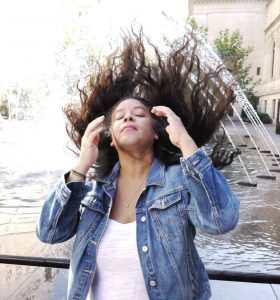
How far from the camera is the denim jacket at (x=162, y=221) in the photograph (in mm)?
1732

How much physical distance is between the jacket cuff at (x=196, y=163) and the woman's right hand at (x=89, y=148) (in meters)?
0.46

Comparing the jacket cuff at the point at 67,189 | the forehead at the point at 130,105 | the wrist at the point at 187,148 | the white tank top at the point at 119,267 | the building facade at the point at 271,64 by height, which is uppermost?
the building facade at the point at 271,64

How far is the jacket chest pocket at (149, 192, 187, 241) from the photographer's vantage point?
1.77 metres

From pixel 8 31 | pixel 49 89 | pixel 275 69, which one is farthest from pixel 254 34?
pixel 49 89

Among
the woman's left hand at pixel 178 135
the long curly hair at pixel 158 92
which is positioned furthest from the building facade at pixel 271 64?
the woman's left hand at pixel 178 135

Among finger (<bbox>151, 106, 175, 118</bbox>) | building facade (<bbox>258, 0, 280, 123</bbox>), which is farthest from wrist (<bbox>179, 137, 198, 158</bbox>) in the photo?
building facade (<bbox>258, 0, 280, 123</bbox>)

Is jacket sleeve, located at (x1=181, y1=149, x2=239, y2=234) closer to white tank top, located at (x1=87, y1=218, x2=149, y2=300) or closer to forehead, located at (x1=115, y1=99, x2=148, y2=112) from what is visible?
white tank top, located at (x1=87, y1=218, x2=149, y2=300)

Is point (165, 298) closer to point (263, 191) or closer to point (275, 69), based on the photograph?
point (263, 191)

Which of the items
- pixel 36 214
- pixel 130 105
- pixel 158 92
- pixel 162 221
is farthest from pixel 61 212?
pixel 36 214

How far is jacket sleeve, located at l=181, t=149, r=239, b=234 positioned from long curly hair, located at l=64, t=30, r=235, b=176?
0.34 m

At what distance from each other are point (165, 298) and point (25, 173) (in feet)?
25.0

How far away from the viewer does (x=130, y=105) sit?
208cm

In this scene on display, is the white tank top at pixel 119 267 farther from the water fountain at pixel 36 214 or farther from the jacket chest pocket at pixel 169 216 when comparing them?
the water fountain at pixel 36 214

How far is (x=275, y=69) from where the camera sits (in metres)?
41.8
